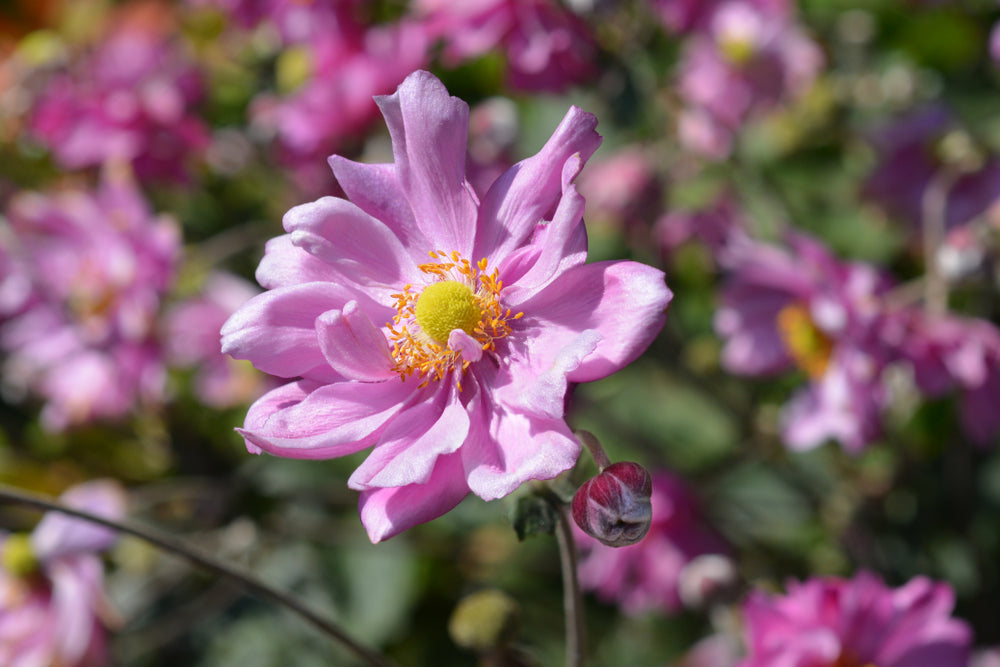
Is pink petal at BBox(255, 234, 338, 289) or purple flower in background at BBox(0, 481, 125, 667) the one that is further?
purple flower in background at BBox(0, 481, 125, 667)

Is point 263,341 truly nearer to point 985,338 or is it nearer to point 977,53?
point 985,338

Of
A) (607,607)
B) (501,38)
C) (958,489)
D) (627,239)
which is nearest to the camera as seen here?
(501,38)

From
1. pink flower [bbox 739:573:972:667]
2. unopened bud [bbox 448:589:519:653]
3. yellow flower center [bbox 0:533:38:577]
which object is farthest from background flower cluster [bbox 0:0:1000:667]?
unopened bud [bbox 448:589:519:653]

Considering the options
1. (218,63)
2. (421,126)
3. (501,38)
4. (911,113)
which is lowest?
(911,113)

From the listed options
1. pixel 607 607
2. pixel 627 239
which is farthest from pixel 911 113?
pixel 607 607

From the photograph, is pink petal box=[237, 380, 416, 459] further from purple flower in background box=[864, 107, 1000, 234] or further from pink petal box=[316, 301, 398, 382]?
purple flower in background box=[864, 107, 1000, 234]

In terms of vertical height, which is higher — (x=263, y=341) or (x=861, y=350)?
(x=263, y=341)

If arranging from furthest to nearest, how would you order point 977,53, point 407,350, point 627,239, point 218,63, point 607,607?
point 218,63 < point 977,53 < point 607,607 < point 627,239 < point 407,350
